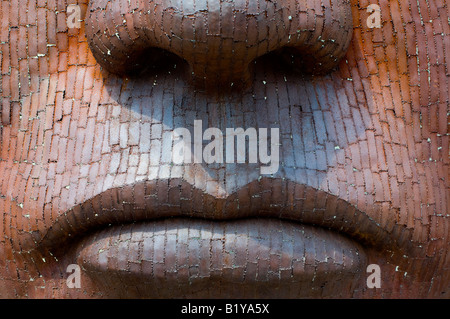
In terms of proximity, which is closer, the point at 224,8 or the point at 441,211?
the point at 224,8

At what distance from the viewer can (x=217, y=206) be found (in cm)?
103

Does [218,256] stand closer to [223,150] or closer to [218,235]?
[218,235]

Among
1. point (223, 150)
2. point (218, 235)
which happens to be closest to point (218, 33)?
point (223, 150)

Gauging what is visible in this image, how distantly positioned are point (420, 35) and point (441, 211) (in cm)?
30

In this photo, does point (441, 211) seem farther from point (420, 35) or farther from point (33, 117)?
point (33, 117)

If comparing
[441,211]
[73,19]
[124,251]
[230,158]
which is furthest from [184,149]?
[441,211]

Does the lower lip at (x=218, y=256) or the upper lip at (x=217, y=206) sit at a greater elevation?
the upper lip at (x=217, y=206)

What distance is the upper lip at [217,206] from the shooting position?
1.03 metres

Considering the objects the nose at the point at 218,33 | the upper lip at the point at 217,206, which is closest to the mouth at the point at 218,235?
the upper lip at the point at 217,206

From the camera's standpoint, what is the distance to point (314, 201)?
104 cm

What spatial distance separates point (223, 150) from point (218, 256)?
0.16 metres

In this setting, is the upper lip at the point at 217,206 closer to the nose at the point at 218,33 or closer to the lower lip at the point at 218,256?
the lower lip at the point at 218,256

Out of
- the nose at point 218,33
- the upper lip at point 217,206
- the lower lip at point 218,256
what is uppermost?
the nose at point 218,33

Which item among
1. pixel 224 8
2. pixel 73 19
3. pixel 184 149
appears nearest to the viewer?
pixel 224 8
